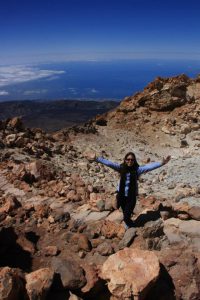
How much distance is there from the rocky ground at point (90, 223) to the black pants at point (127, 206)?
0.28 meters

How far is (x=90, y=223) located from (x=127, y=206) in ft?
4.84

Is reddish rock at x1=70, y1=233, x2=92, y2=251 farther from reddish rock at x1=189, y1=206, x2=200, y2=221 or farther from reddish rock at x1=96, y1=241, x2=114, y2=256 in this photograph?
reddish rock at x1=189, y1=206, x2=200, y2=221

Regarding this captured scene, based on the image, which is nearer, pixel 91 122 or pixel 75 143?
pixel 75 143

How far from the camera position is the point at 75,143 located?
63.9ft

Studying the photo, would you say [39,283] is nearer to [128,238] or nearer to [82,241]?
[82,241]

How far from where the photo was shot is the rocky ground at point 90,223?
19.0 ft

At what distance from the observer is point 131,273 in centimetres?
564

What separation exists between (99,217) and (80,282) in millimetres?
3323

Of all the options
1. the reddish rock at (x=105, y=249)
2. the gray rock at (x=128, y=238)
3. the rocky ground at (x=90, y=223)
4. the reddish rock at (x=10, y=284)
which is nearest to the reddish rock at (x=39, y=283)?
the rocky ground at (x=90, y=223)

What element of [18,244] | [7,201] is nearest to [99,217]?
[18,244]

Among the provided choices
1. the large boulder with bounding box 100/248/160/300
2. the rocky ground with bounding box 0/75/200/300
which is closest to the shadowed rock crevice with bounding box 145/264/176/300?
the rocky ground with bounding box 0/75/200/300

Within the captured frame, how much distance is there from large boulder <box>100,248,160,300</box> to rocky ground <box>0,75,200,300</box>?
0.02 metres

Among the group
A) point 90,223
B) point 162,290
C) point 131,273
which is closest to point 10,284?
point 131,273

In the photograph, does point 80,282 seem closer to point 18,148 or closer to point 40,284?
point 40,284
